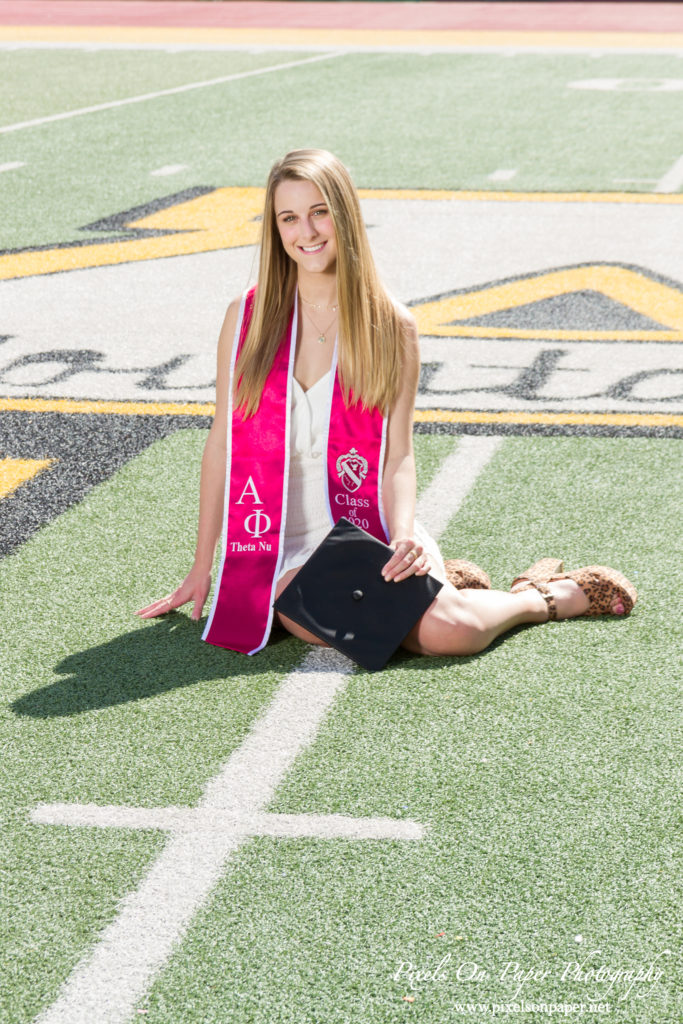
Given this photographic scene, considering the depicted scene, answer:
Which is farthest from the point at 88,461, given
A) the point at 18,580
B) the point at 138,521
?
the point at 18,580

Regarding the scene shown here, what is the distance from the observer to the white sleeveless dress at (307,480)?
4.07 m

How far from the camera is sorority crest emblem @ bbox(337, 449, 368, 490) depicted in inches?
159

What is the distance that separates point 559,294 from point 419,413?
2.53 m

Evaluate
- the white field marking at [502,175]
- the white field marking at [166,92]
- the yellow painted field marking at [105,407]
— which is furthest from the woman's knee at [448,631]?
the white field marking at [166,92]

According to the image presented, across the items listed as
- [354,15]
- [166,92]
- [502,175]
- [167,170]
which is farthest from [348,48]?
[502,175]

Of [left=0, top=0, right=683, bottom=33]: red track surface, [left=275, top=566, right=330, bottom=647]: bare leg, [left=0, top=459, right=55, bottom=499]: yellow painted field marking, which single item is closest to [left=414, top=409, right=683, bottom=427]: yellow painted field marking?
[left=0, top=459, right=55, bottom=499]: yellow painted field marking

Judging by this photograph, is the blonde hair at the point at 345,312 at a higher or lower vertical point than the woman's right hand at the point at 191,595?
higher

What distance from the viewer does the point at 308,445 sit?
13.4 feet

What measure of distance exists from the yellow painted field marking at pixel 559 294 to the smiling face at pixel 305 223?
151 inches

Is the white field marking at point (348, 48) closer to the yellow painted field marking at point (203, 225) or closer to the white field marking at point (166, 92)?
the white field marking at point (166, 92)

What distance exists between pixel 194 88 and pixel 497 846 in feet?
56.4

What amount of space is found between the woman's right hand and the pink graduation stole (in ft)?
0.13

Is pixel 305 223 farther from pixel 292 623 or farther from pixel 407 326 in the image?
pixel 292 623

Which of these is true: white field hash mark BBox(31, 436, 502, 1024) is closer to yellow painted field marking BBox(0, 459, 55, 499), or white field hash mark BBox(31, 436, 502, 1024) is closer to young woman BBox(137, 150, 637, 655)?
young woman BBox(137, 150, 637, 655)
